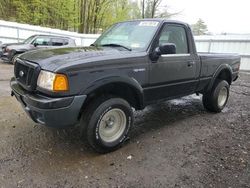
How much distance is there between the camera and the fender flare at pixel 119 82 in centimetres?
318

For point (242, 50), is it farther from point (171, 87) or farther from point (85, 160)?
point (85, 160)

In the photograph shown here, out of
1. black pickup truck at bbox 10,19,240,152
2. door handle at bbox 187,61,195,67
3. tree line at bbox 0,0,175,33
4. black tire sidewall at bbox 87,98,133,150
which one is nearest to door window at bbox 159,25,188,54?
black pickup truck at bbox 10,19,240,152

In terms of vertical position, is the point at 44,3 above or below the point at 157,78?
above

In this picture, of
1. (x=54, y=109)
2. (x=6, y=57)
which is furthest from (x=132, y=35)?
(x=6, y=57)

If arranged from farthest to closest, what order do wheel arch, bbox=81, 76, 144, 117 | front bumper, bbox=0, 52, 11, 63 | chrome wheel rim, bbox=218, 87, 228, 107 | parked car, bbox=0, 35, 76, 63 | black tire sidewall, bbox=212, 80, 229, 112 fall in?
front bumper, bbox=0, 52, 11, 63 < parked car, bbox=0, 35, 76, 63 < chrome wheel rim, bbox=218, 87, 228, 107 < black tire sidewall, bbox=212, 80, 229, 112 < wheel arch, bbox=81, 76, 144, 117

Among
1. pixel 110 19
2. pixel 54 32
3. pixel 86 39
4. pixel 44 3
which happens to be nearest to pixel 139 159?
pixel 54 32

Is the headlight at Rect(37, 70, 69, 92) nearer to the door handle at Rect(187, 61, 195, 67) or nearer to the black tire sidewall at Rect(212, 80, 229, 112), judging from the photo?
the door handle at Rect(187, 61, 195, 67)

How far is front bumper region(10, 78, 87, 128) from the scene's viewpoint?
298cm

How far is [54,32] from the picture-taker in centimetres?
1819

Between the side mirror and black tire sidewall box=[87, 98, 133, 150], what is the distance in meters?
0.89

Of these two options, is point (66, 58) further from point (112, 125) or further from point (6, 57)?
point (6, 57)

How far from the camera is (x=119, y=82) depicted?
349 cm

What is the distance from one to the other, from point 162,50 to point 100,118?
1442mm

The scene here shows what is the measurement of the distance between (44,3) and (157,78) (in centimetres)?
2254
